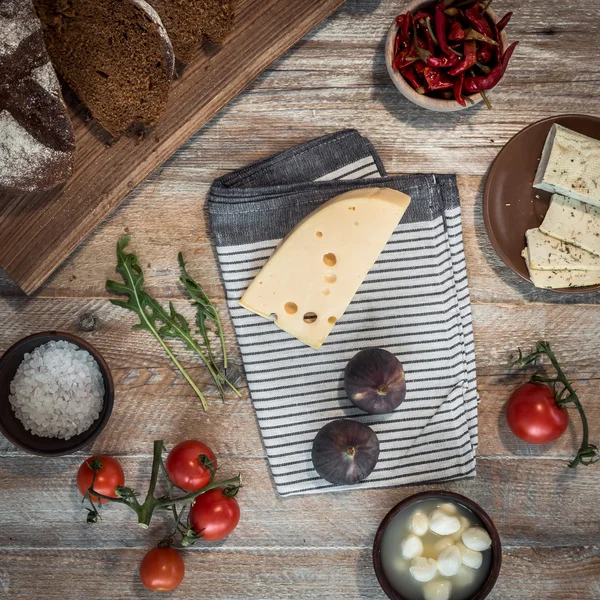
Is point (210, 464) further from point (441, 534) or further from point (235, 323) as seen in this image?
point (441, 534)

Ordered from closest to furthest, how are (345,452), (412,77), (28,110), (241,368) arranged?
(28,110) < (345,452) < (412,77) < (241,368)

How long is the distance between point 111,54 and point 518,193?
98 centimetres

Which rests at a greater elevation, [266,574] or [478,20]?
[478,20]

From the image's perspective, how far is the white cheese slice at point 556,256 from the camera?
1.53 m

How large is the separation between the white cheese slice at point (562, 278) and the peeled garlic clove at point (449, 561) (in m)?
0.65

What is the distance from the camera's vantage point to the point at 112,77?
134 centimetres

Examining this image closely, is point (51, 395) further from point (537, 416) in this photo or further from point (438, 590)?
point (537, 416)

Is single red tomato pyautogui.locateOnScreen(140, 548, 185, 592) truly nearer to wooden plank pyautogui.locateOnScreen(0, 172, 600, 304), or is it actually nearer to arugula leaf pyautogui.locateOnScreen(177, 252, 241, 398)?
arugula leaf pyautogui.locateOnScreen(177, 252, 241, 398)

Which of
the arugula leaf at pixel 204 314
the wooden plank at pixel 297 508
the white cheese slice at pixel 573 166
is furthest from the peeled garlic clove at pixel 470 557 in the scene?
the white cheese slice at pixel 573 166

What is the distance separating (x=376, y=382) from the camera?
141cm

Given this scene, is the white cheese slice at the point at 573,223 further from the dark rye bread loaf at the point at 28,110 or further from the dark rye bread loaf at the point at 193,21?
the dark rye bread loaf at the point at 28,110

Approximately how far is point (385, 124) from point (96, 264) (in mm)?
796

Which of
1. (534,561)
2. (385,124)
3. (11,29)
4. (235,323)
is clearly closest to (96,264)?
(235,323)

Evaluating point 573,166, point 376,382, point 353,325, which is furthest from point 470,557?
point 573,166
